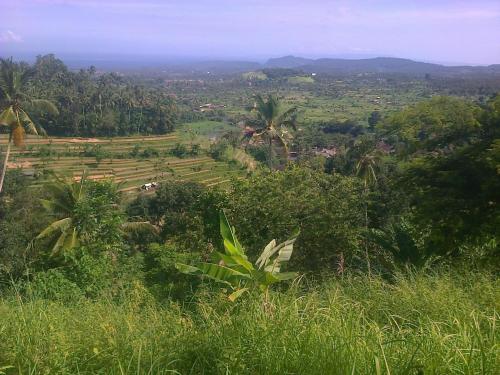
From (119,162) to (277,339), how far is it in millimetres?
41415

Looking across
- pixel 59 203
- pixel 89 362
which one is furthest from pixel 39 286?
pixel 59 203

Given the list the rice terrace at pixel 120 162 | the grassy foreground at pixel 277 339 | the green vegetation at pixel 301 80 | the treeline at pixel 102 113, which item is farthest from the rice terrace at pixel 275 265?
the green vegetation at pixel 301 80

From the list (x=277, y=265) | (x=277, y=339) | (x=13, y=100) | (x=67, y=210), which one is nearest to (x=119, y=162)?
(x=13, y=100)

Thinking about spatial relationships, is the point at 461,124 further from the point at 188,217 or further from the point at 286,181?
the point at 188,217

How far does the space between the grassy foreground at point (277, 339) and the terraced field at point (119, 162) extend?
97.2ft

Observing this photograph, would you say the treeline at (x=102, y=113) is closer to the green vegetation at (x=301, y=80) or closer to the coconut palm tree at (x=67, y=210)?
the coconut palm tree at (x=67, y=210)

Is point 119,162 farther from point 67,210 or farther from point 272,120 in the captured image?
point 67,210

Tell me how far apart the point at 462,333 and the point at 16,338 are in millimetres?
2789

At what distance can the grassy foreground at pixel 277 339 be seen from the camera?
2.37 m

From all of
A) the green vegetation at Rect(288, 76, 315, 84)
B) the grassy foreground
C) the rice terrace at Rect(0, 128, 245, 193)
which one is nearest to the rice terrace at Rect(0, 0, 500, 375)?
the grassy foreground

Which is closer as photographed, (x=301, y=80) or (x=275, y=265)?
(x=275, y=265)

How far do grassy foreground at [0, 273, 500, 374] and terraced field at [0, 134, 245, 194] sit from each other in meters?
29.6

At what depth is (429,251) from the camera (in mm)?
7547

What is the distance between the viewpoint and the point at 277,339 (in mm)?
2613
